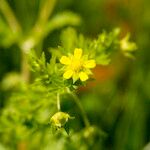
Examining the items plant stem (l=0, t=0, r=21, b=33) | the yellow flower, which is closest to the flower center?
the yellow flower

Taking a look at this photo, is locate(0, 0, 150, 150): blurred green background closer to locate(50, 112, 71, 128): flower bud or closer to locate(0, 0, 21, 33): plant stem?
locate(0, 0, 21, 33): plant stem

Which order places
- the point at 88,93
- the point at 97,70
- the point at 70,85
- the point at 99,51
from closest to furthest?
the point at 70,85 < the point at 99,51 < the point at 88,93 < the point at 97,70

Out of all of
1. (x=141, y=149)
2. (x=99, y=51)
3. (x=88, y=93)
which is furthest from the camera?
(x=88, y=93)

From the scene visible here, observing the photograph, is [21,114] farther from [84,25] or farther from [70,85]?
[84,25]

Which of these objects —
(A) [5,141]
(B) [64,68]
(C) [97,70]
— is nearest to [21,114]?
(A) [5,141]

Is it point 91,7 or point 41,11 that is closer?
point 41,11

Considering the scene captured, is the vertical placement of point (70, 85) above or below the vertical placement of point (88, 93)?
below
